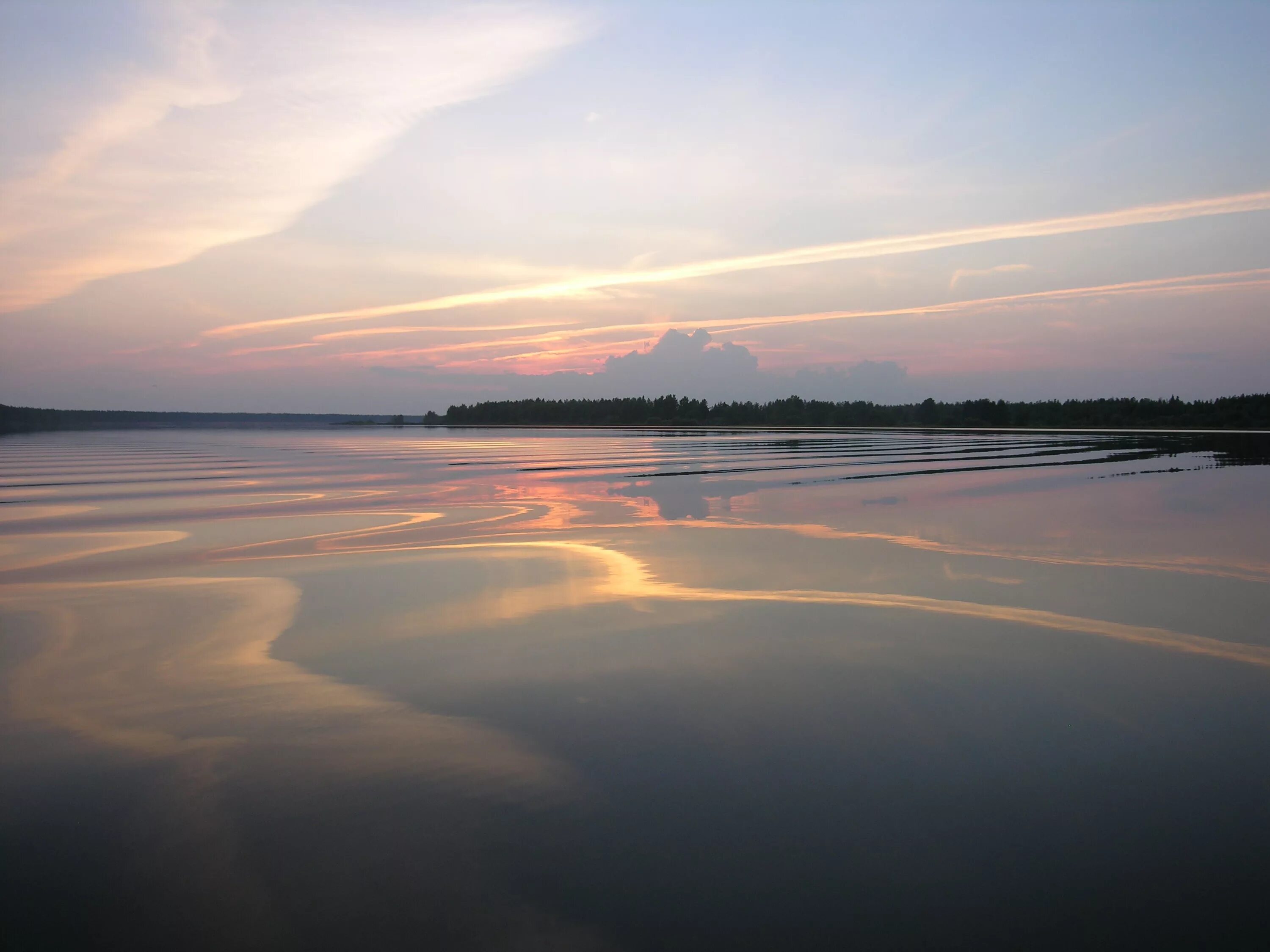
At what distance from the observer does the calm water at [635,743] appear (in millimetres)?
3535

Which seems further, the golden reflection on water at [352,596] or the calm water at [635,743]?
the golden reflection on water at [352,596]

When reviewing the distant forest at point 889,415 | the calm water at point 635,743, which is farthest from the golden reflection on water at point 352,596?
the distant forest at point 889,415

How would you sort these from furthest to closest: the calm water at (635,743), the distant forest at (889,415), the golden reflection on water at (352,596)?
the distant forest at (889,415)
the golden reflection on water at (352,596)
the calm water at (635,743)

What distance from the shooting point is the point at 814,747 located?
5.13 meters

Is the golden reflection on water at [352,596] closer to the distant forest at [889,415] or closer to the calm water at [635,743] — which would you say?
the calm water at [635,743]

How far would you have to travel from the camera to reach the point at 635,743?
5.23 m

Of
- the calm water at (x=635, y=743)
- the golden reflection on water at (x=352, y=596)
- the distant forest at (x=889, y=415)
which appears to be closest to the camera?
the calm water at (x=635, y=743)

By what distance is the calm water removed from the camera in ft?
11.6

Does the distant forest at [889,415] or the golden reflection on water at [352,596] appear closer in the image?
the golden reflection on water at [352,596]

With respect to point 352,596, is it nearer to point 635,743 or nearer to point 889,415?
point 635,743

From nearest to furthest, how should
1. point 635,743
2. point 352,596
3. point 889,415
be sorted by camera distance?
point 635,743, point 352,596, point 889,415

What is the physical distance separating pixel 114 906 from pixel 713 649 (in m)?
4.68

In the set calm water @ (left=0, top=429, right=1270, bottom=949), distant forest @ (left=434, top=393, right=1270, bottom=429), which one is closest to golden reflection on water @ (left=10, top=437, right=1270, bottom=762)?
calm water @ (left=0, top=429, right=1270, bottom=949)

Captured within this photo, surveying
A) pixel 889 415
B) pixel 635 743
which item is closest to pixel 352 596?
pixel 635 743
